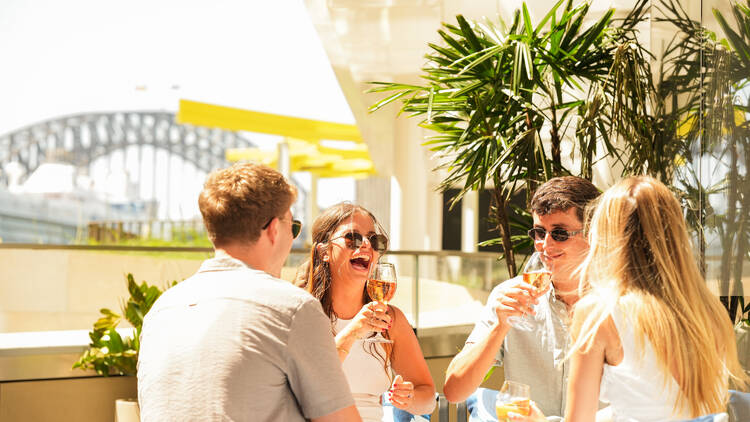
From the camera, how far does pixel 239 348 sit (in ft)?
4.38

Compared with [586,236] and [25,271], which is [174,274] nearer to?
[25,271]

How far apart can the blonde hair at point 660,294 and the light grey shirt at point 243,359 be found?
0.56 m

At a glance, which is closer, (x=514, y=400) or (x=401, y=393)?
(x=514, y=400)

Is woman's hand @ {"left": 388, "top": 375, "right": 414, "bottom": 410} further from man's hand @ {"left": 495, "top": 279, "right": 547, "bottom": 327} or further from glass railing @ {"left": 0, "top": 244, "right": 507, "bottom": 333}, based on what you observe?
glass railing @ {"left": 0, "top": 244, "right": 507, "bottom": 333}

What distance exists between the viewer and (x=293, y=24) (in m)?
16.9

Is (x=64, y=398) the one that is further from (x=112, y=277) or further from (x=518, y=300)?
(x=518, y=300)

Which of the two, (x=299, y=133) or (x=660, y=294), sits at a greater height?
(x=299, y=133)

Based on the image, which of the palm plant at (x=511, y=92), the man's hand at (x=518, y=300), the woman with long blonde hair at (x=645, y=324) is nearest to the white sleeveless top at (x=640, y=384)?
the woman with long blonde hair at (x=645, y=324)

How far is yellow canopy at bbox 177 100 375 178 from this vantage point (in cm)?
1280

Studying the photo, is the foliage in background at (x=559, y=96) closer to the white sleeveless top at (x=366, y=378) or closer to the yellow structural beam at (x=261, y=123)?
the white sleeveless top at (x=366, y=378)

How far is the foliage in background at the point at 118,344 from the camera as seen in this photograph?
158 inches

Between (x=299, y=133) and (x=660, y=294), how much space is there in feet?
40.5

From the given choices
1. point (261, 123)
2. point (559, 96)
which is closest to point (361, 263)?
point (559, 96)

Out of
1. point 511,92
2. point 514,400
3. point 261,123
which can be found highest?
point 261,123
